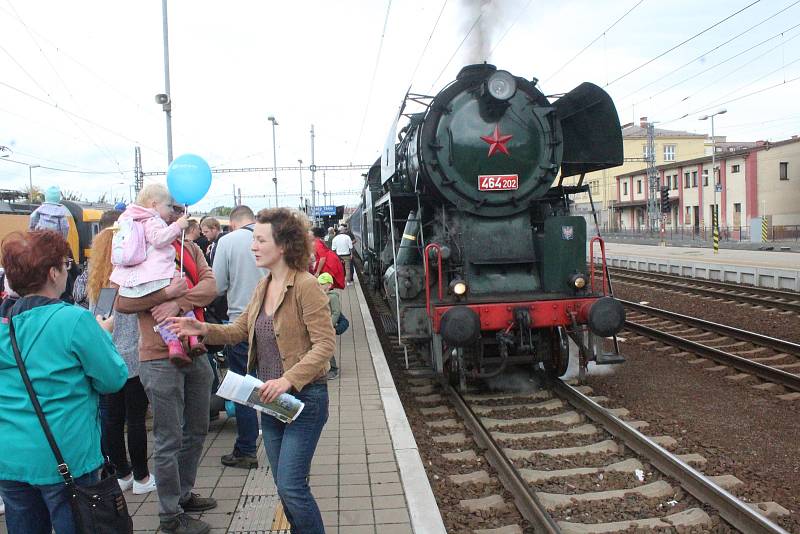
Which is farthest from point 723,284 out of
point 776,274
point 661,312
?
point 661,312

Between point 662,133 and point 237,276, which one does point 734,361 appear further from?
point 662,133

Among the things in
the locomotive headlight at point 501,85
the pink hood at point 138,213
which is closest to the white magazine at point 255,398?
the pink hood at point 138,213

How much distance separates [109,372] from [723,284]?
53.9 ft

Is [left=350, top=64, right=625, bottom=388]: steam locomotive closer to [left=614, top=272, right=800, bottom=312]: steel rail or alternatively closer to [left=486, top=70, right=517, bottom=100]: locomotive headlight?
[left=486, top=70, right=517, bottom=100]: locomotive headlight

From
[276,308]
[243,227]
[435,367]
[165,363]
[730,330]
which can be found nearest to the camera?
[276,308]

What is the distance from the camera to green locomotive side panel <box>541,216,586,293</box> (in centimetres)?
701

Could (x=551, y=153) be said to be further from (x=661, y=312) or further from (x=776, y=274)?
(x=776, y=274)

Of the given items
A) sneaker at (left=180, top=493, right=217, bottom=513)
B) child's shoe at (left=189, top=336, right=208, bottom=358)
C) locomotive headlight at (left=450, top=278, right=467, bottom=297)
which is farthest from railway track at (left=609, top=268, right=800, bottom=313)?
child's shoe at (left=189, top=336, right=208, bottom=358)

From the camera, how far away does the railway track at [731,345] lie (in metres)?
7.64

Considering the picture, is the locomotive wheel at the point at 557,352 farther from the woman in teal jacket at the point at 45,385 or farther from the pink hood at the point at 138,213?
the woman in teal jacket at the point at 45,385

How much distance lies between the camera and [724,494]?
4164 millimetres

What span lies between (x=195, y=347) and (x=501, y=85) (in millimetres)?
4717

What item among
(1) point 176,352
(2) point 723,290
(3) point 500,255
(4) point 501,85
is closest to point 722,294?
(2) point 723,290

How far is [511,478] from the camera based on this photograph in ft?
15.4
